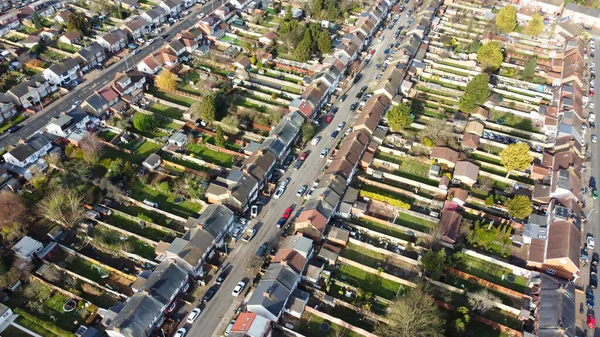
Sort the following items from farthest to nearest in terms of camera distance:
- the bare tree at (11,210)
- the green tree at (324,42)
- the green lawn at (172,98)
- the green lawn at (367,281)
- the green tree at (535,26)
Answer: the green tree at (535,26), the green tree at (324,42), the green lawn at (172,98), the bare tree at (11,210), the green lawn at (367,281)

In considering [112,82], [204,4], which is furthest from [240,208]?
[204,4]

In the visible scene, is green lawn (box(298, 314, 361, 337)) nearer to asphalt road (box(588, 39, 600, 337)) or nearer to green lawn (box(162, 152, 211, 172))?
asphalt road (box(588, 39, 600, 337))

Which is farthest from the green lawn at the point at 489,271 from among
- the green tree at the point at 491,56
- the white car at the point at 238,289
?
the green tree at the point at 491,56

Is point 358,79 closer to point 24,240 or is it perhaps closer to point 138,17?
point 138,17

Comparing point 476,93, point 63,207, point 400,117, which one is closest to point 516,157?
→ point 476,93

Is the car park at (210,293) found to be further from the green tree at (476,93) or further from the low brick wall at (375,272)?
the green tree at (476,93)

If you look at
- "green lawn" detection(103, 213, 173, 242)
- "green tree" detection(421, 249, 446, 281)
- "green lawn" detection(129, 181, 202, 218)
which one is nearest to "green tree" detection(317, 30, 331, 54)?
"green lawn" detection(129, 181, 202, 218)
